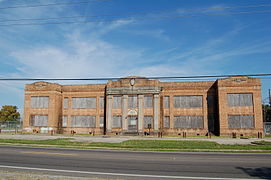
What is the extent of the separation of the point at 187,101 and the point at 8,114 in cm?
5715

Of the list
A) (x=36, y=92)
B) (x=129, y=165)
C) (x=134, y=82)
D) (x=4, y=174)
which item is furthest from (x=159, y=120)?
(x=4, y=174)

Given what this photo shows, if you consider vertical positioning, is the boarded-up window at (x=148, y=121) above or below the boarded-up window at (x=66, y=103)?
below

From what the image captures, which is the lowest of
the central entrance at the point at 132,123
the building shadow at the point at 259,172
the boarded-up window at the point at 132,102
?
the building shadow at the point at 259,172

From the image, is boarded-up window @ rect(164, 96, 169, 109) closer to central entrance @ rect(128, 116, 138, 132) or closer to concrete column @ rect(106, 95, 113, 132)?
central entrance @ rect(128, 116, 138, 132)

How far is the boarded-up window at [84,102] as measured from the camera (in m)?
44.1

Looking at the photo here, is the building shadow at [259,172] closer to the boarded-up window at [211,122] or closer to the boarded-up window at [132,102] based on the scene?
the boarded-up window at [211,122]

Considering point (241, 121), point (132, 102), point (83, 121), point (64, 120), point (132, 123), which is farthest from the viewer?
point (64, 120)

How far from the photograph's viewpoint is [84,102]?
44531 mm

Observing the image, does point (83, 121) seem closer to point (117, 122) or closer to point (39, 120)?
point (117, 122)

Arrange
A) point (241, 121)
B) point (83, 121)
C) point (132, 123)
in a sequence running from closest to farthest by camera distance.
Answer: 1. point (241, 121)
2. point (132, 123)
3. point (83, 121)

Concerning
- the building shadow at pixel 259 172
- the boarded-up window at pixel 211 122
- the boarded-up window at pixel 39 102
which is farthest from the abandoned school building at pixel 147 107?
the building shadow at pixel 259 172

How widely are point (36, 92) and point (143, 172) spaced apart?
1601 inches

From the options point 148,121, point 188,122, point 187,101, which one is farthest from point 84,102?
point 188,122

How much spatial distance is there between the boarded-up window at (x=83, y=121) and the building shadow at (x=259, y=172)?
35.5 metres
